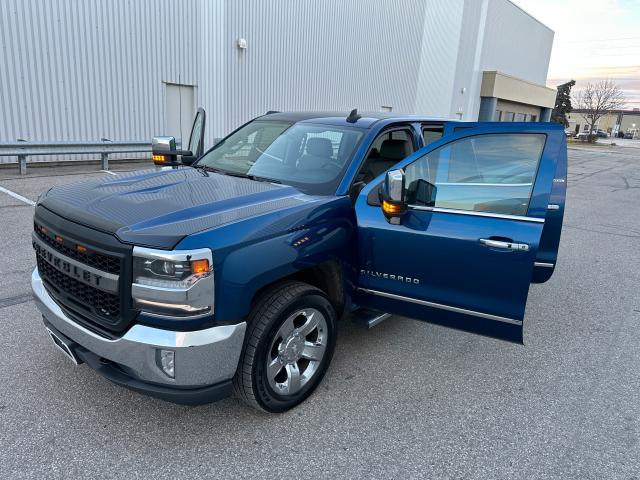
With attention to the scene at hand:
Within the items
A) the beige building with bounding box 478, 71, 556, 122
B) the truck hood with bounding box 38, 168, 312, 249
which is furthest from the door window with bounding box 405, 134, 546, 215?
the beige building with bounding box 478, 71, 556, 122

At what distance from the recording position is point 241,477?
2.42 meters

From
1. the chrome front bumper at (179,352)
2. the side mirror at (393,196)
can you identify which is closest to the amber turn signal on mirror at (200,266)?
the chrome front bumper at (179,352)

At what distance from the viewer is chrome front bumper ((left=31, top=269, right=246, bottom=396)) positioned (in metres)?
2.35

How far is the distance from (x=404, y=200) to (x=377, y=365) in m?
1.29

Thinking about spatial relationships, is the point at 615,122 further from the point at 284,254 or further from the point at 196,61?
the point at 284,254

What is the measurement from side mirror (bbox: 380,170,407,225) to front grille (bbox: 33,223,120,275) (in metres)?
1.65

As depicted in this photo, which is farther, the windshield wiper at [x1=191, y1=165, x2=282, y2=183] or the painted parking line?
the painted parking line

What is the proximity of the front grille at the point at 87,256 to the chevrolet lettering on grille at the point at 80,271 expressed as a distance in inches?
0.8

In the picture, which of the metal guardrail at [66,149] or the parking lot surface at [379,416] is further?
the metal guardrail at [66,149]

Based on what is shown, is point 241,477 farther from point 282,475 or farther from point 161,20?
point 161,20

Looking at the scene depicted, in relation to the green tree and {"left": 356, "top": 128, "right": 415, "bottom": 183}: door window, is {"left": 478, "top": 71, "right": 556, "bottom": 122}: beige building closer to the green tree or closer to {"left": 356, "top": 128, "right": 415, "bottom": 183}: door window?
{"left": 356, "top": 128, "right": 415, "bottom": 183}: door window

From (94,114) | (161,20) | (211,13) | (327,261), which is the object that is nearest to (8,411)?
(327,261)

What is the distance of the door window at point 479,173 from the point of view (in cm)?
315

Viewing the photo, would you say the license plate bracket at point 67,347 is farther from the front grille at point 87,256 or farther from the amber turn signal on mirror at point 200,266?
the amber turn signal on mirror at point 200,266
